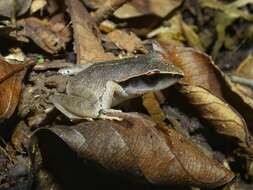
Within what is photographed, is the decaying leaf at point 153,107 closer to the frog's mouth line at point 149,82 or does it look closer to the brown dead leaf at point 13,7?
the frog's mouth line at point 149,82

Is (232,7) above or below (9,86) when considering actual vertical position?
above

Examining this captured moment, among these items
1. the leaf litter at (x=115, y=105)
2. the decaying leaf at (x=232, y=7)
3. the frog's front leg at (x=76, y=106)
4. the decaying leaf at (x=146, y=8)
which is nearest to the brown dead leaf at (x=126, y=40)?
the leaf litter at (x=115, y=105)

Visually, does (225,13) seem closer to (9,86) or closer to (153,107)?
(153,107)

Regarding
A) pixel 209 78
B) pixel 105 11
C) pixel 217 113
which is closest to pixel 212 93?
pixel 217 113

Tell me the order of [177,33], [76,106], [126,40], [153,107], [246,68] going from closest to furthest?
1. [76,106]
2. [153,107]
3. [126,40]
4. [246,68]
5. [177,33]

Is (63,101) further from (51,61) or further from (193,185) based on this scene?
Result: (193,185)

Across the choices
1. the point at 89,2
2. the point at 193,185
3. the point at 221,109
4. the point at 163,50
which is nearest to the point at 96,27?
the point at 89,2

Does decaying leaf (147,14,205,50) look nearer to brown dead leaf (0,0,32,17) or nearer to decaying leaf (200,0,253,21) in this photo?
decaying leaf (200,0,253,21)
